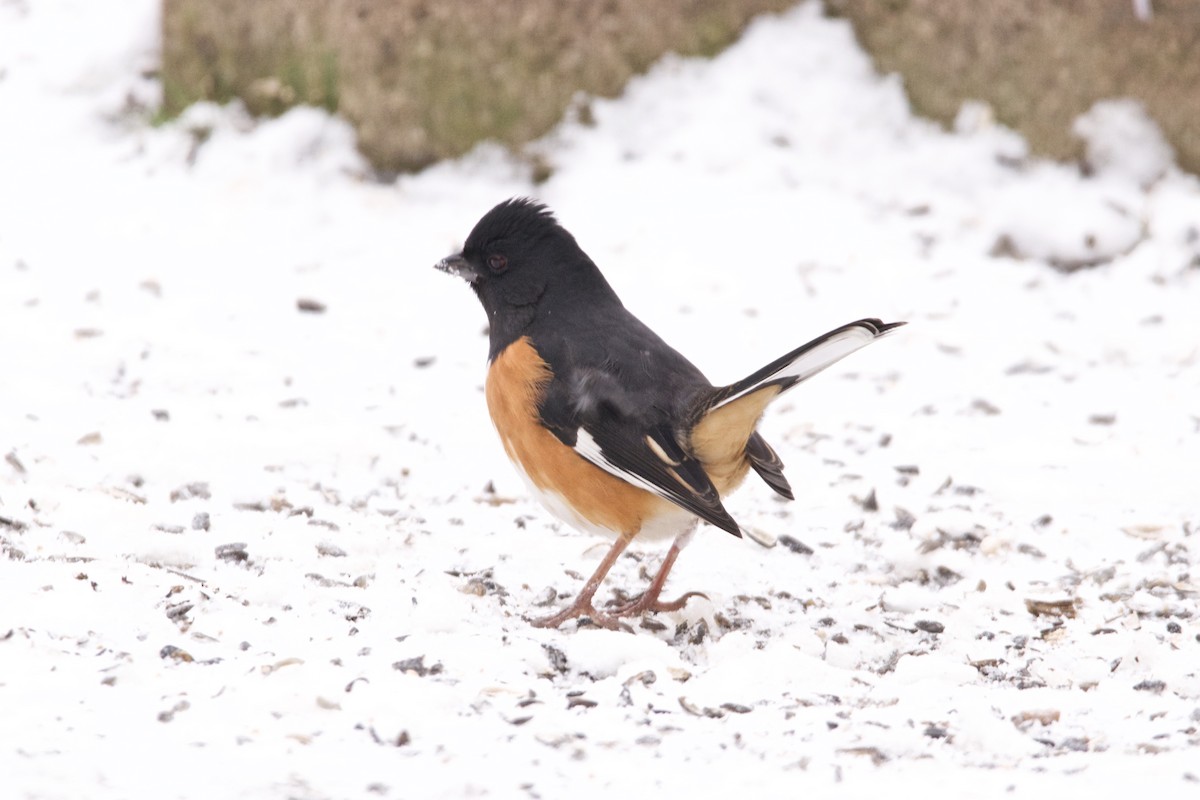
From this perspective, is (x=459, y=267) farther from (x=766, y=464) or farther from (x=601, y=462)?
(x=766, y=464)

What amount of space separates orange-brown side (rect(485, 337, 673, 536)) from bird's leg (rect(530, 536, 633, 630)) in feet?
0.28

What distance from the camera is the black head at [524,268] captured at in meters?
4.14

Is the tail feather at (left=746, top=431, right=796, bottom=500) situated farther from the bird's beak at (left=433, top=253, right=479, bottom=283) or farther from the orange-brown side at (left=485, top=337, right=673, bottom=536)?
the bird's beak at (left=433, top=253, right=479, bottom=283)

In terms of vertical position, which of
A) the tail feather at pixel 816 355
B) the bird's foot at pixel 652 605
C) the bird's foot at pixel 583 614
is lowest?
the bird's foot at pixel 583 614

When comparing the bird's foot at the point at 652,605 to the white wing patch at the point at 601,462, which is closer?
the white wing patch at the point at 601,462

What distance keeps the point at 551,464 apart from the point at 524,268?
688 millimetres

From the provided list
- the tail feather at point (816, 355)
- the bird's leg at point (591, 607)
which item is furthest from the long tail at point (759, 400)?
the bird's leg at point (591, 607)

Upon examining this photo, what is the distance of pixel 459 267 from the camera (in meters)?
4.26

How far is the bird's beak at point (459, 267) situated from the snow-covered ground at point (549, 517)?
776mm

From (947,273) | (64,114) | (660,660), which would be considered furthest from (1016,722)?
(64,114)

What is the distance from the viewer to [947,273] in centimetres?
650

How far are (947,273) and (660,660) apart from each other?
379 centimetres

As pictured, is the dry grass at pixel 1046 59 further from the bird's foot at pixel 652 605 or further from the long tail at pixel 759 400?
the bird's foot at pixel 652 605

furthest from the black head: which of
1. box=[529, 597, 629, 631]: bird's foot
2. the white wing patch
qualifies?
box=[529, 597, 629, 631]: bird's foot
